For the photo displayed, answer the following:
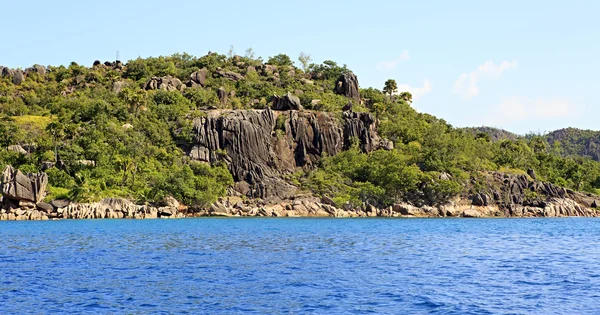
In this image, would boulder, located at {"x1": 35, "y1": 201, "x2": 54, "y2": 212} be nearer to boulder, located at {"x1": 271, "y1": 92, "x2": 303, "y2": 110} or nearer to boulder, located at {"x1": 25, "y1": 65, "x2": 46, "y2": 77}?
boulder, located at {"x1": 271, "y1": 92, "x2": 303, "y2": 110}

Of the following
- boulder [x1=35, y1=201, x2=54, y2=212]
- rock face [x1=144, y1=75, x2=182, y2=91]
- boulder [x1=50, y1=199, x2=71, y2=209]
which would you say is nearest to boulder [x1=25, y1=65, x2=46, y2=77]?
rock face [x1=144, y1=75, x2=182, y2=91]

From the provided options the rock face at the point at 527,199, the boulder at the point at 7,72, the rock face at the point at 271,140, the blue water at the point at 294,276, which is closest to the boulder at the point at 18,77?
the boulder at the point at 7,72

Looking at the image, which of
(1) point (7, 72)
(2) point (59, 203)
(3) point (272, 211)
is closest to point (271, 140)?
(3) point (272, 211)

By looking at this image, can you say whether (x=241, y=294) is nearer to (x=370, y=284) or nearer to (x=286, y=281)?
(x=286, y=281)

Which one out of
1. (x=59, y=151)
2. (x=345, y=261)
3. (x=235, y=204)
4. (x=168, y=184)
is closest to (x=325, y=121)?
(x=235, y=204)

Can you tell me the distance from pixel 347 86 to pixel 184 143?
61005mm

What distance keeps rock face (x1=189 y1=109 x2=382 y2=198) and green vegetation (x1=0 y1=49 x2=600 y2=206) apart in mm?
3327

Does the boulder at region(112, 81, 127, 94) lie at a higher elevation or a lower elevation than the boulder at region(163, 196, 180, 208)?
higher

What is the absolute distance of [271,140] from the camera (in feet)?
435

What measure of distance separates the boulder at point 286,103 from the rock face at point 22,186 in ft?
209

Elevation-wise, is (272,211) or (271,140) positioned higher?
(271,140)

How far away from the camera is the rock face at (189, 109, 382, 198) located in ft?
400

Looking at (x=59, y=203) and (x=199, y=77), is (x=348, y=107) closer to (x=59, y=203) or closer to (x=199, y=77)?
(x=199, y=77)

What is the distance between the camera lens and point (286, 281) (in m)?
29.7
